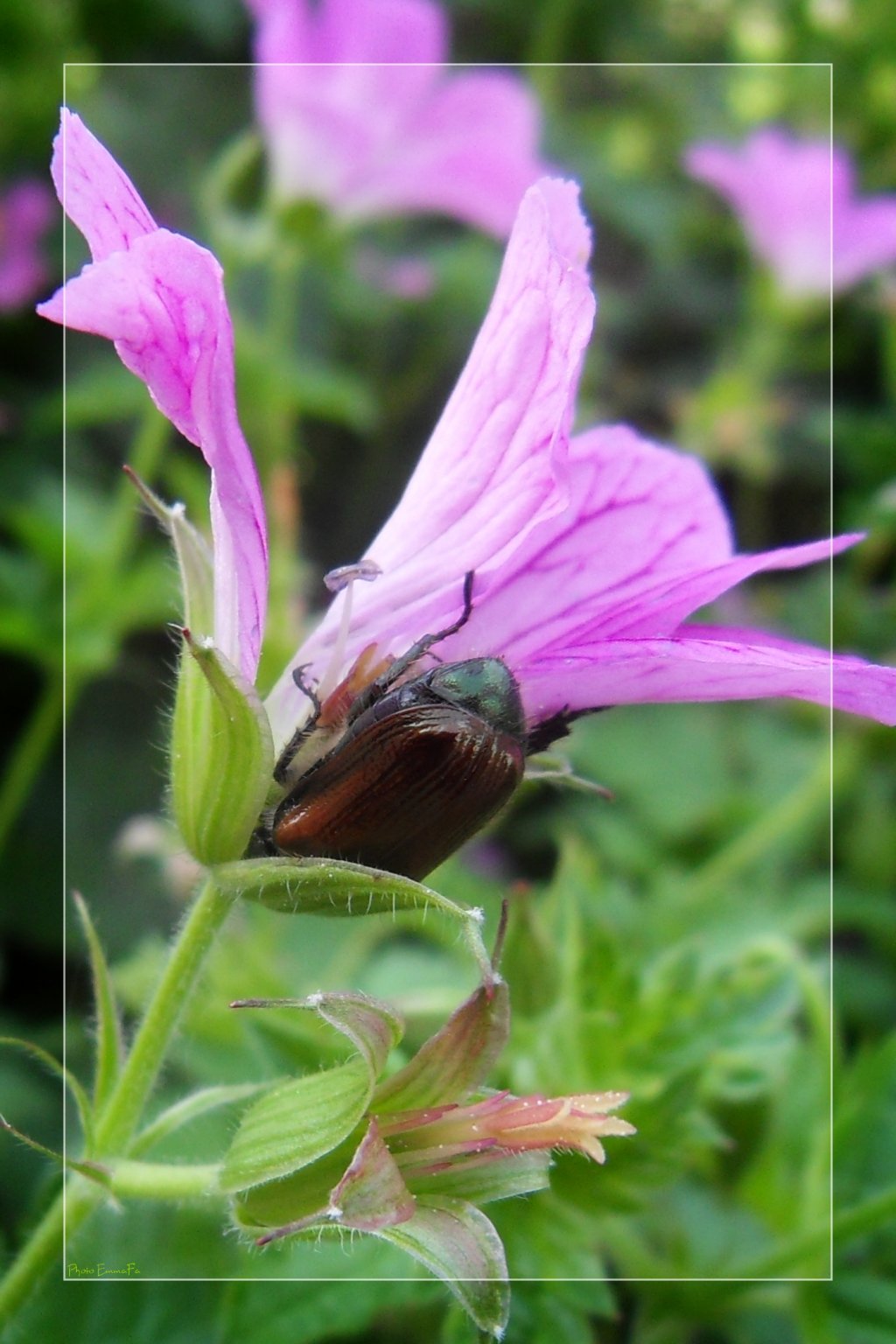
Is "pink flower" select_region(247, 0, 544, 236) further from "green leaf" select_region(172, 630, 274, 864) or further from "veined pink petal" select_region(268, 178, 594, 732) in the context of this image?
"green leaf" select_region(172, 630, 274, 864)

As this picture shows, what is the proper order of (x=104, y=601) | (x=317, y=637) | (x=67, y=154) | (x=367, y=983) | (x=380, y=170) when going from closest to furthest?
(x=67, y=154), (x=317, y=637), (x=367, y=983), (x=104, y=601), (x=380, y=170)

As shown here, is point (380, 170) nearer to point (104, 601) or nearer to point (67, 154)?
point (104, 601)

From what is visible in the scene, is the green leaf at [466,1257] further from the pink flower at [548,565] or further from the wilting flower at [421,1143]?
the pink flower at [548,565]

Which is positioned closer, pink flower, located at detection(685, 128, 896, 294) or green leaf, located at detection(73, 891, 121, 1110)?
green leaf, located at detection(73, 891, 121, 1110)

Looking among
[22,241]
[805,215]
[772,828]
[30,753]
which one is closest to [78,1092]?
[30,753]

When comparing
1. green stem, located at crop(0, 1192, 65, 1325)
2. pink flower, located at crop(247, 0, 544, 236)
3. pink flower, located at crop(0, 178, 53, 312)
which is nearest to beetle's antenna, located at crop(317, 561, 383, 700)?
green stem, located at crop(0, 1192, 65, 1325)

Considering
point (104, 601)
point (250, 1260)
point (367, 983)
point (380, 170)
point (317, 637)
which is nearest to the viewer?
point (317, 637)

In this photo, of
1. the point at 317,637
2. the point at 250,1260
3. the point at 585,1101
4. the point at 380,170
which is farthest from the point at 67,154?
the point at 380,170
